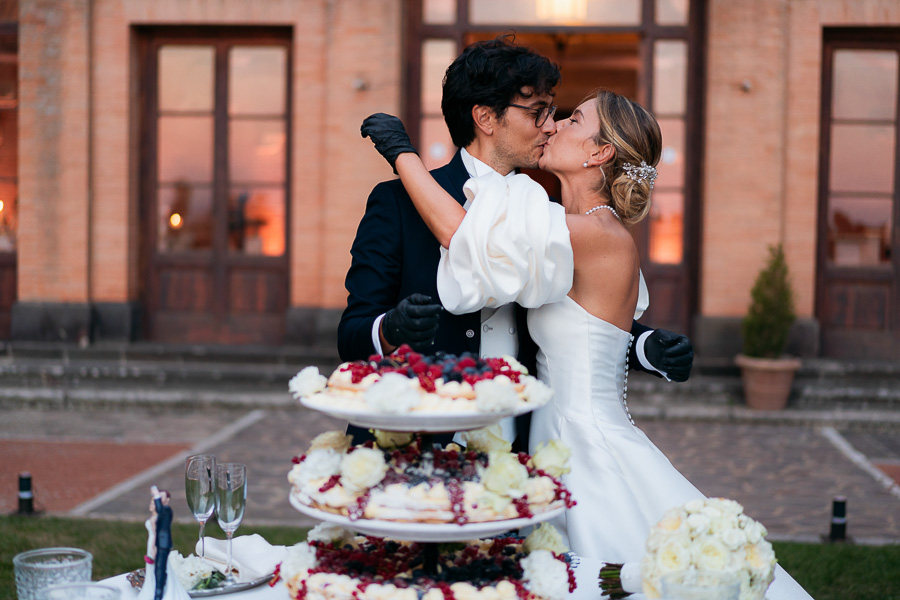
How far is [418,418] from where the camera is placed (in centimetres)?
174

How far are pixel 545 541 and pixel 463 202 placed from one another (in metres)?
1.18

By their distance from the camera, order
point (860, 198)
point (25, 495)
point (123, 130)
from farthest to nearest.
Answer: point (123, 130), point (860, 198), point (25, 495)

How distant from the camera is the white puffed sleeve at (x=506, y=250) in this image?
2311 mm

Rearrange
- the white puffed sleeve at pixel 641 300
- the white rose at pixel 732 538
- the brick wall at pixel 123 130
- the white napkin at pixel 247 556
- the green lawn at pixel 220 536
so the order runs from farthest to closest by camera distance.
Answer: the brick wall at pixel 123 130 → the green lawn at pixel 220 536 → the white puffed sleeve at pixel 641 300 → the white napkin at pixel 247 556 → the white rose at pixel 732 538

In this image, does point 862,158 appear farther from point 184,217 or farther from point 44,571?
point 44,571

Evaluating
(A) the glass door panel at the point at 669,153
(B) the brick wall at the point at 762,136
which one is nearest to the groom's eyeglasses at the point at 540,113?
(B) the brick wall at the point at 762,136

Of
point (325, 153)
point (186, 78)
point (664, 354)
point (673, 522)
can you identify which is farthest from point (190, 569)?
point (186, 78)

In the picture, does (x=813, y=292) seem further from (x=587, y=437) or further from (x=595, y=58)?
(x=587, y=437)

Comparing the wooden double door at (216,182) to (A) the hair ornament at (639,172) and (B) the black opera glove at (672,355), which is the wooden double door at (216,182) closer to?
(A) the hair ornament at (639,172)

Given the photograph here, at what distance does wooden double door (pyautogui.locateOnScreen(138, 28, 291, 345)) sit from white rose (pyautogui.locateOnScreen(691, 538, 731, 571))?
9.30 m

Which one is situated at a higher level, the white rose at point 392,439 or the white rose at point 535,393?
the white rose at point 535,393

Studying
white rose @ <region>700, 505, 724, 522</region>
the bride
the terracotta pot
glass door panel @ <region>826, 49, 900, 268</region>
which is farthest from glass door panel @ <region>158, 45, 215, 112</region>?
white rose @ <region>700, 505, 724, 522</region>

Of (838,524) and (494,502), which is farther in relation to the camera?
(838,524)

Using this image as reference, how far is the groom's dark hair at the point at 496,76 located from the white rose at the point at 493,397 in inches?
48.6
